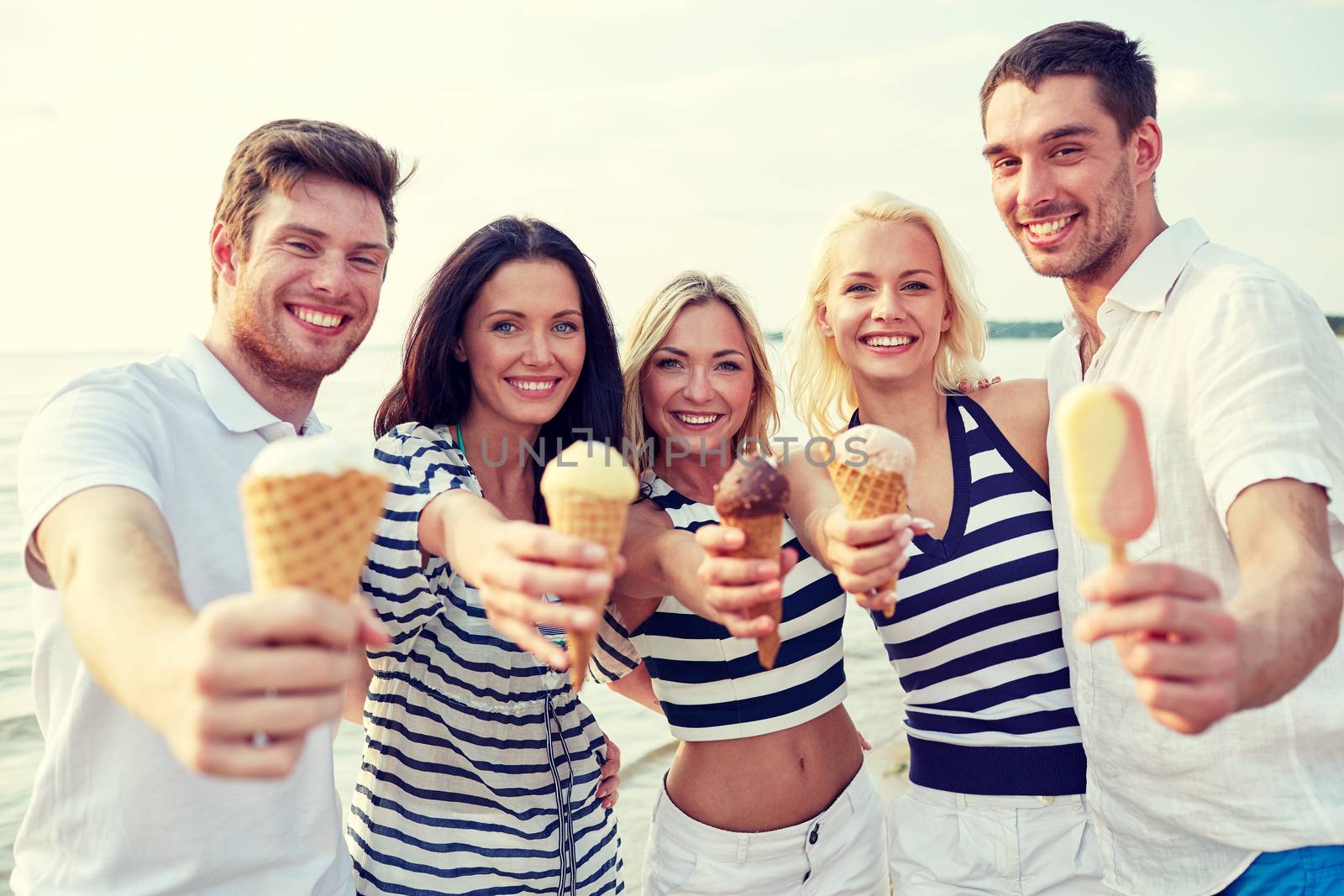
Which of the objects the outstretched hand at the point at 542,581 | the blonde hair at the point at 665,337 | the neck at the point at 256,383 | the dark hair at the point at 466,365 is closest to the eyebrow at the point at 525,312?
the dark hair at the point at 466,365

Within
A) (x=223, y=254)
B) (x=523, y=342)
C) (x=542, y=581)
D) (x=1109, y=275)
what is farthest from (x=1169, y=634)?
(x=223, y=254)

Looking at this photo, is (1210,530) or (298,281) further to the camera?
(298,281)

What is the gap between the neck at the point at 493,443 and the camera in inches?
142

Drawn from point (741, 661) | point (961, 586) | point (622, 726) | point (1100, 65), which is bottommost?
point (622, 726)

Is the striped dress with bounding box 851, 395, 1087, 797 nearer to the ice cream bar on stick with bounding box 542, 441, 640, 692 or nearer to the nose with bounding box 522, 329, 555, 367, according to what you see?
the nose with bounding box 522, 329, 555, 367

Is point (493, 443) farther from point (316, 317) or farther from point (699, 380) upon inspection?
point (699, 380)

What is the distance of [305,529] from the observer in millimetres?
1687

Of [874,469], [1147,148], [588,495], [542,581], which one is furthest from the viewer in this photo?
[1147,148]

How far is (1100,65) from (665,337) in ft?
6.48

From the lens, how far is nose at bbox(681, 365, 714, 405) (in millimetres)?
3973

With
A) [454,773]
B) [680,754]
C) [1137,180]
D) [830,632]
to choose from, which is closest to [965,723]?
[830,632]

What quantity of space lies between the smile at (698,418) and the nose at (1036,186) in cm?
150

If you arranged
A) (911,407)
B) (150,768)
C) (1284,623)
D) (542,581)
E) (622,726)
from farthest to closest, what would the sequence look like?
(622,726)
(911,407)
(150,768)
(1284,623)
(542,581)

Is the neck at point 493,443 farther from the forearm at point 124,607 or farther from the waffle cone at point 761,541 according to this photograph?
the forearm at point 124,607
